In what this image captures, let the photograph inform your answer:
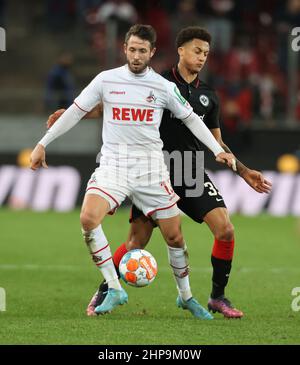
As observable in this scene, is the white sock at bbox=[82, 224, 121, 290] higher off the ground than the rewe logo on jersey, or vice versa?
the rewe logo on jersey

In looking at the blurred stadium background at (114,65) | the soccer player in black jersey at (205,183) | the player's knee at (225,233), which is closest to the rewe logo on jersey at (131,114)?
the soccer player in black jersey at (205,183)

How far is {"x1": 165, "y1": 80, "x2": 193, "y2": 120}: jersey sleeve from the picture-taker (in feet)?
26.4

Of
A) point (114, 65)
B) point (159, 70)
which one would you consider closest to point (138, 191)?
point (159, 70)

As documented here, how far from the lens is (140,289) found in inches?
398

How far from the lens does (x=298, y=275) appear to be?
36.7 ft

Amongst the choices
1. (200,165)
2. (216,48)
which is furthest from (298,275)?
(216,48)

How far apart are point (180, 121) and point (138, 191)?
27.9 inches

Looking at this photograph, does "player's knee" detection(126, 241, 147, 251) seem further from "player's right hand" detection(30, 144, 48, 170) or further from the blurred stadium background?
the blurred stadium background

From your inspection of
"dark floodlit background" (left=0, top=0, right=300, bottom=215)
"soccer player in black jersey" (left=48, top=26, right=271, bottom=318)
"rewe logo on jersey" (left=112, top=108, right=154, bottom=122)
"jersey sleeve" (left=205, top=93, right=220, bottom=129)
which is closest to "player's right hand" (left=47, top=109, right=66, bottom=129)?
"soccer player in black jersey" (left=48, top=26, right=271, bottom=318)

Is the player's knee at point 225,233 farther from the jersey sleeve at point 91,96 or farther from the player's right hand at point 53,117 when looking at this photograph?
the player's right hand at point 53,117

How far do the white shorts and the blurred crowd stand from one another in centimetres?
971
